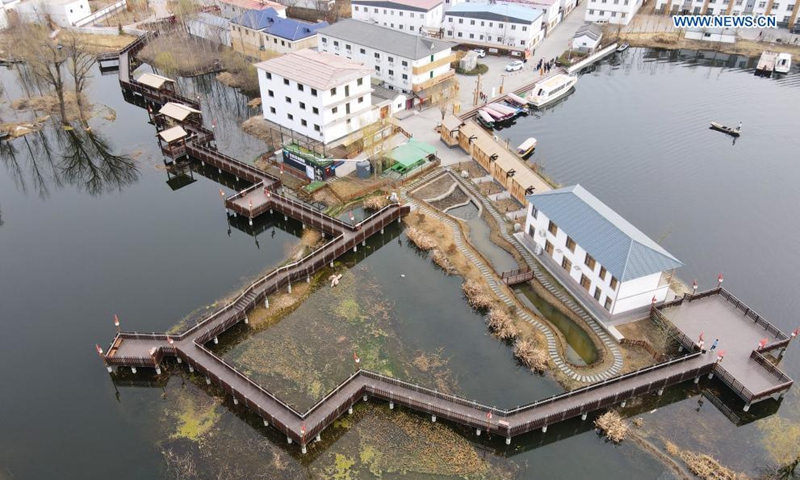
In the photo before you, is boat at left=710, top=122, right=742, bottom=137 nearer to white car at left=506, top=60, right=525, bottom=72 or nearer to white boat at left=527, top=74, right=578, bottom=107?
white boat at left=527, top=74, right=578, bottom=107

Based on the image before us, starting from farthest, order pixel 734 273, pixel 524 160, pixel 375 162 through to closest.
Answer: pixel 524 160, pixel 375 162, pixel 734 273

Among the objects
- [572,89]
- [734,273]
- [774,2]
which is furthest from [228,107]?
[774,2]

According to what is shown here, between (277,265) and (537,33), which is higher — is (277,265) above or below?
below

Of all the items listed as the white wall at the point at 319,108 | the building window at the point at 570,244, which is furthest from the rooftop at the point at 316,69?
the building window at the point at 570,244

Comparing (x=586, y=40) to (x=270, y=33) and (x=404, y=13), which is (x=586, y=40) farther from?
(x=270, y=33)

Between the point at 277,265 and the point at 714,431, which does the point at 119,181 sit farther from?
the point at 714,431
